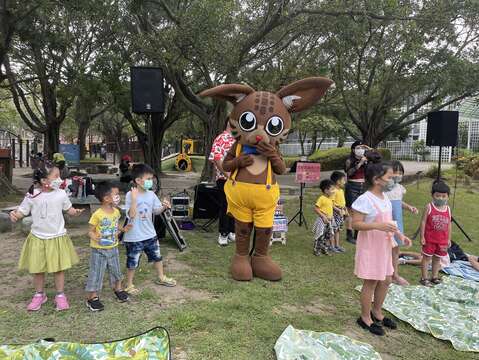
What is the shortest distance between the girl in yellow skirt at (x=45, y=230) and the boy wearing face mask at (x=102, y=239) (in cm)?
26

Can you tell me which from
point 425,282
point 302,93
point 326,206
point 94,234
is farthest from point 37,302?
point 425,282

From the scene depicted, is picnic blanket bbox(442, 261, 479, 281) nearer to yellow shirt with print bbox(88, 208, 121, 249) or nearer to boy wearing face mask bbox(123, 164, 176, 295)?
boy wearing face mask bbox(123, 164, 176, 295)

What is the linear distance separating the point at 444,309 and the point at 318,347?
70.8 inches

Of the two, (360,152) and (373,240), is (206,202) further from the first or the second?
(373,240)

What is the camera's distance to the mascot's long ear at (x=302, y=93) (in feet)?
15.4

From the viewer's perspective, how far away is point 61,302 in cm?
376

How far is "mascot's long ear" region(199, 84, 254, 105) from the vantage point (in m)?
4.59

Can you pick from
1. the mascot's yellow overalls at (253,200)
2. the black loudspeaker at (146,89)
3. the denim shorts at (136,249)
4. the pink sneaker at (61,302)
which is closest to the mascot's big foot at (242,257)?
the mascot's yellow overalls at (253,200)

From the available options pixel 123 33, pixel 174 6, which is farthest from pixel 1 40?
pixel 174 6

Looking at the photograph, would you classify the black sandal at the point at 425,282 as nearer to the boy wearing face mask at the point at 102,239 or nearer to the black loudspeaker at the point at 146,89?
the boy wearing face mask at the point at 102,239

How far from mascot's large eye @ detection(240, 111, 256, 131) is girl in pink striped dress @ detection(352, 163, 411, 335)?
140cm

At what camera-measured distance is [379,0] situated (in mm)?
7840

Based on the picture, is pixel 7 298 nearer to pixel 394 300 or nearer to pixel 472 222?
pixel 394 300

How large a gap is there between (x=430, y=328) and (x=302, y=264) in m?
1.99
